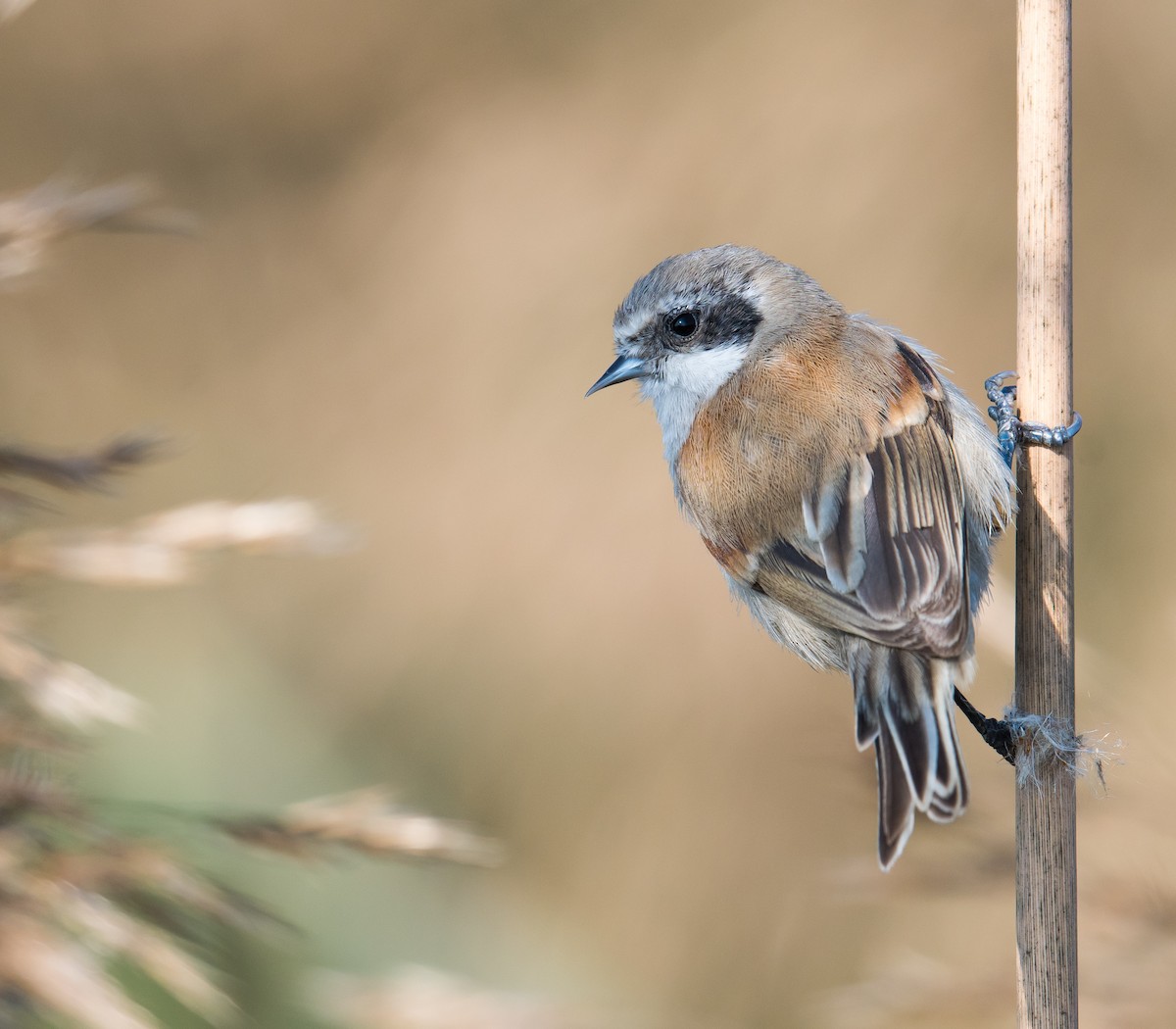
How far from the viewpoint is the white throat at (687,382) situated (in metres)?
3.11

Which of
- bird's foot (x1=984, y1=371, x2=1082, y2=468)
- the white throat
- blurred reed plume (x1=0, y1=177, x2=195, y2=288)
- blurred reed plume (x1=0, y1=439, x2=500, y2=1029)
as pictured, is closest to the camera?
blurred reed plume (x1=0, y1=439, x2=500, y2=1029)

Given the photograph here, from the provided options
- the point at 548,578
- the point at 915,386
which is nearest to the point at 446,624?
the point at 548,578

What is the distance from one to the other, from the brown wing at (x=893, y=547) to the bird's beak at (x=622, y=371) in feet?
2.30

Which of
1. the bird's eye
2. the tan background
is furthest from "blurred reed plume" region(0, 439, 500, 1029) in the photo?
the tan background

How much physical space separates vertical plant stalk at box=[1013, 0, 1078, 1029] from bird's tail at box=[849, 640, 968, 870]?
15cm

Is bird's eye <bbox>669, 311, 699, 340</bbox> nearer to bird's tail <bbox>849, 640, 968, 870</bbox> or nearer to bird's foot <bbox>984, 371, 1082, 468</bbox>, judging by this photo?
bird's foot <bbox>984, 371, 1082, 468</bbox>

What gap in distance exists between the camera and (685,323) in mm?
3178

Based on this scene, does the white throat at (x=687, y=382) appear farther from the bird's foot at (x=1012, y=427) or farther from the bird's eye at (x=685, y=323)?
the bird's foot at (x=1012, y=427)

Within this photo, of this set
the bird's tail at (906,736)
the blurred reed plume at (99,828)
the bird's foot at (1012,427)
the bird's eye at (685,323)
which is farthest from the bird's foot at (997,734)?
the bird's eye at (685,323)

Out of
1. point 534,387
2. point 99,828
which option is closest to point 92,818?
point 99,828

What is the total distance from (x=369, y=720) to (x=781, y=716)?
1520 mm

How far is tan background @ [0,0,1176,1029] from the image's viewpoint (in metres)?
4.30

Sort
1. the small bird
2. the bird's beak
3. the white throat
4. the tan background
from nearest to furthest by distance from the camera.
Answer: the small bird → the white throat → the bird's beak → the tan background

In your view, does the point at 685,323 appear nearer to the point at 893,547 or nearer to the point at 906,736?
the point at 893,547
